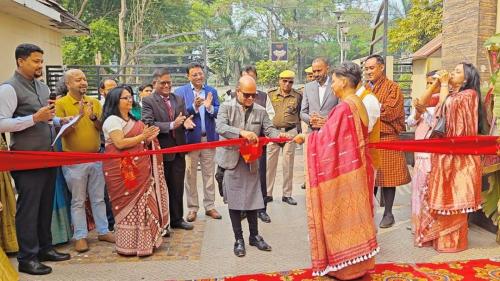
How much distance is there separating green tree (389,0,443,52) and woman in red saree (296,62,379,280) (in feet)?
47.7

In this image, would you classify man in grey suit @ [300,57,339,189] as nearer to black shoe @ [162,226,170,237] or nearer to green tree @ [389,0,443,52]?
black shoe @ [162,226,170,237]

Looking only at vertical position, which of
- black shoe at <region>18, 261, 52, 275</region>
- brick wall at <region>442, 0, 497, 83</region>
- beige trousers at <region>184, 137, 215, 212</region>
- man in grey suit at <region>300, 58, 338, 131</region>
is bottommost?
black shoe at <region>18, 261, 52, 275</region>

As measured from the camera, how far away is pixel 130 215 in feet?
14.4

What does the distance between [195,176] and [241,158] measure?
1454mm

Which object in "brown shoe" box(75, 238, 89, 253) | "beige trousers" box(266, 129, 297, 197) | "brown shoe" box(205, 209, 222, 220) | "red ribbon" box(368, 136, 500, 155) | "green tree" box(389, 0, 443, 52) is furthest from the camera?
"green tree" box(389, 0, 443, 52)

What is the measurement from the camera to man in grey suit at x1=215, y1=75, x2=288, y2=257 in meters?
4.34

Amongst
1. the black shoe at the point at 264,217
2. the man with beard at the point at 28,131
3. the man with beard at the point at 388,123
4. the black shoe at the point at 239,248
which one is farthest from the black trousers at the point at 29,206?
the man with beard at the point at 388,123

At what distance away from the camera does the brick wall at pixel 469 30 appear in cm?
560

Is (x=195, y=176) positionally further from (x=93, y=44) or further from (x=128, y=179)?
(x=93, y=44)

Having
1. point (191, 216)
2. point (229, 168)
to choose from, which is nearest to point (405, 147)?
point (229, 168)

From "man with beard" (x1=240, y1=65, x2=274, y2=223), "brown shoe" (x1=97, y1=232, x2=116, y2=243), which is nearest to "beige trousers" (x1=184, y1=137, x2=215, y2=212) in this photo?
"man with beard" (x1=240, y1=65, x2=274, y2=223)

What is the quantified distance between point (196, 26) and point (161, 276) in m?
25.7

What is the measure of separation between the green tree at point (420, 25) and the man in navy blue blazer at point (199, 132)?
1331 cm

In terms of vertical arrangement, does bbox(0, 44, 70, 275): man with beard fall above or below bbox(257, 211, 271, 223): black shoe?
above
